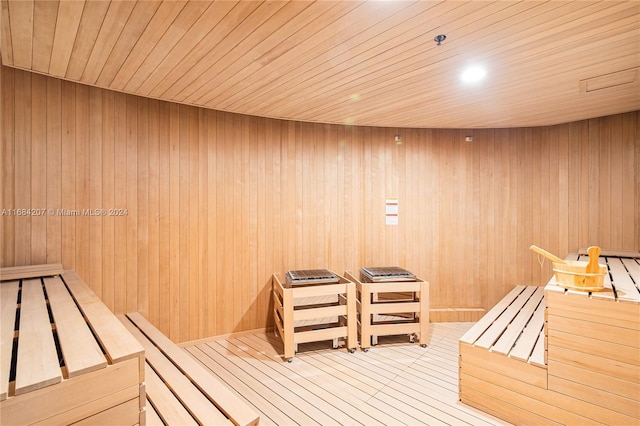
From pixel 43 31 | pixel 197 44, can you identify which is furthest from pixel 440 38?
pixel 43 31

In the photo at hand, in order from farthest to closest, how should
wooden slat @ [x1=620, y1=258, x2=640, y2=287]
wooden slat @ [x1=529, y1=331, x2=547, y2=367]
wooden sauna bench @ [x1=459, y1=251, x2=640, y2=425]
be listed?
wooden slat @ [x1=620, y1=258, x2=640, y2=287], wooden slat @ [x1=529, y1=331, x2=547, y2=367], wooden sauna bench @ [x1=459, y1=251, x2=640, y2=425]

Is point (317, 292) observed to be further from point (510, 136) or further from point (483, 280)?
point (510, 136)

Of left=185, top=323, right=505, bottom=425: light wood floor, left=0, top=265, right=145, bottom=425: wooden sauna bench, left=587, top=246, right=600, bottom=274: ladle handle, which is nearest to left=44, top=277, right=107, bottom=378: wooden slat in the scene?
left=0, top=265, right=145, bottom=425: wooden sauna bench

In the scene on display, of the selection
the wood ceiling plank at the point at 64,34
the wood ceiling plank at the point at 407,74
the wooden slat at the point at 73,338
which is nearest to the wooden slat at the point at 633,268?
the wood ceiling plank at the point at 407,74

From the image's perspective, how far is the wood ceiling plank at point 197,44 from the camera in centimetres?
174

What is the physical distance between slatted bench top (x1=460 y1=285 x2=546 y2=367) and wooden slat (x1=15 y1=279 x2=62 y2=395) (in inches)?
100

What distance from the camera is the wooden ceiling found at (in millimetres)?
1736

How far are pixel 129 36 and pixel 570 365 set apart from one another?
3.44 m

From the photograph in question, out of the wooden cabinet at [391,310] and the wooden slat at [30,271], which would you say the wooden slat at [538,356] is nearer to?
the wooden cabinet at [391,310]

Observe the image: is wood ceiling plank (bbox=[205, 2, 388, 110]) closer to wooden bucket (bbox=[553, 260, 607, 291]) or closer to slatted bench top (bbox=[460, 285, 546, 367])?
wooden bucket (bbox=[553, 260, 607, 291])

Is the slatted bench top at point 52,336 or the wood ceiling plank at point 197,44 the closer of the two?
the slatted bench top at point 52,336

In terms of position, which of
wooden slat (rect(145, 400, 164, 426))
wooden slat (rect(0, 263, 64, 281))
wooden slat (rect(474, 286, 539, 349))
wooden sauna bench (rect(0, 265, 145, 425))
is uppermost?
wooden slat (rect(0, 263, 64, 281))

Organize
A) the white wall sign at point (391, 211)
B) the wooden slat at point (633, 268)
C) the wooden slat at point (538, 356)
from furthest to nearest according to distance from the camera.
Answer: the white wall sign at point (391, 211), the wooden slat at point (633, 268), the wooden slat at point (538, 356)

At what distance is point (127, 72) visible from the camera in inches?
98.9
